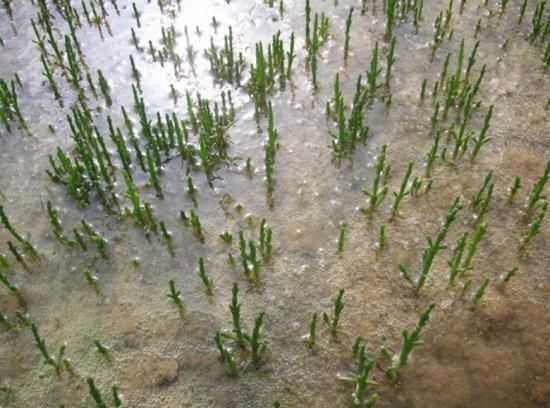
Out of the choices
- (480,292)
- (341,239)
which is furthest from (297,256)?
(480,292)

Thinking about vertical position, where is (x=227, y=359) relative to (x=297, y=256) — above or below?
below

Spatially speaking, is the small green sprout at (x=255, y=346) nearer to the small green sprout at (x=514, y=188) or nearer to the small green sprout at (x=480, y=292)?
the small green sprout at (x=480, y=292)

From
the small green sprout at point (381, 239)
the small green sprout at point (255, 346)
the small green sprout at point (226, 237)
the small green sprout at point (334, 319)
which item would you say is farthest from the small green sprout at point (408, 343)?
the small green sprout at point (226, 237)

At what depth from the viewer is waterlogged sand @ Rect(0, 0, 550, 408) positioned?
2.73m

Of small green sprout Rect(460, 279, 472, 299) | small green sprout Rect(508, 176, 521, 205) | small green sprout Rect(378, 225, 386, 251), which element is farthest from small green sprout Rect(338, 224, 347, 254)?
small green sprout Rect(508, 176, 521, 205)

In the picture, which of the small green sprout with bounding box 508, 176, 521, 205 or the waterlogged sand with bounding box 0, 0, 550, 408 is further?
the small green sprout with bounding box 508, 176, 521, 205

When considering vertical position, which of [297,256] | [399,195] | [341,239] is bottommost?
[297,256]

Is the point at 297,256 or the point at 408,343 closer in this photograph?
the point at 408,343

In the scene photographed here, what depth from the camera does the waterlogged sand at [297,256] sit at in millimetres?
2730

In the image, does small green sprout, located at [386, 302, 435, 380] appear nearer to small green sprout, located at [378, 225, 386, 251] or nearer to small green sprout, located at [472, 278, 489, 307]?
small green sprout, located at [472, 278, 489, 307]

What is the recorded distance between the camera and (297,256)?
3248 mm

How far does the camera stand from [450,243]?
3268 millimetres

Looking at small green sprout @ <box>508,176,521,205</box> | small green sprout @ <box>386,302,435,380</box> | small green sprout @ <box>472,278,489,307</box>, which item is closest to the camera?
small green sprout @ <box>386,302,435,380</box>

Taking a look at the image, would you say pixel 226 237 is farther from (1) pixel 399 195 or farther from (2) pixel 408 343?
(2) pixel 408 343
